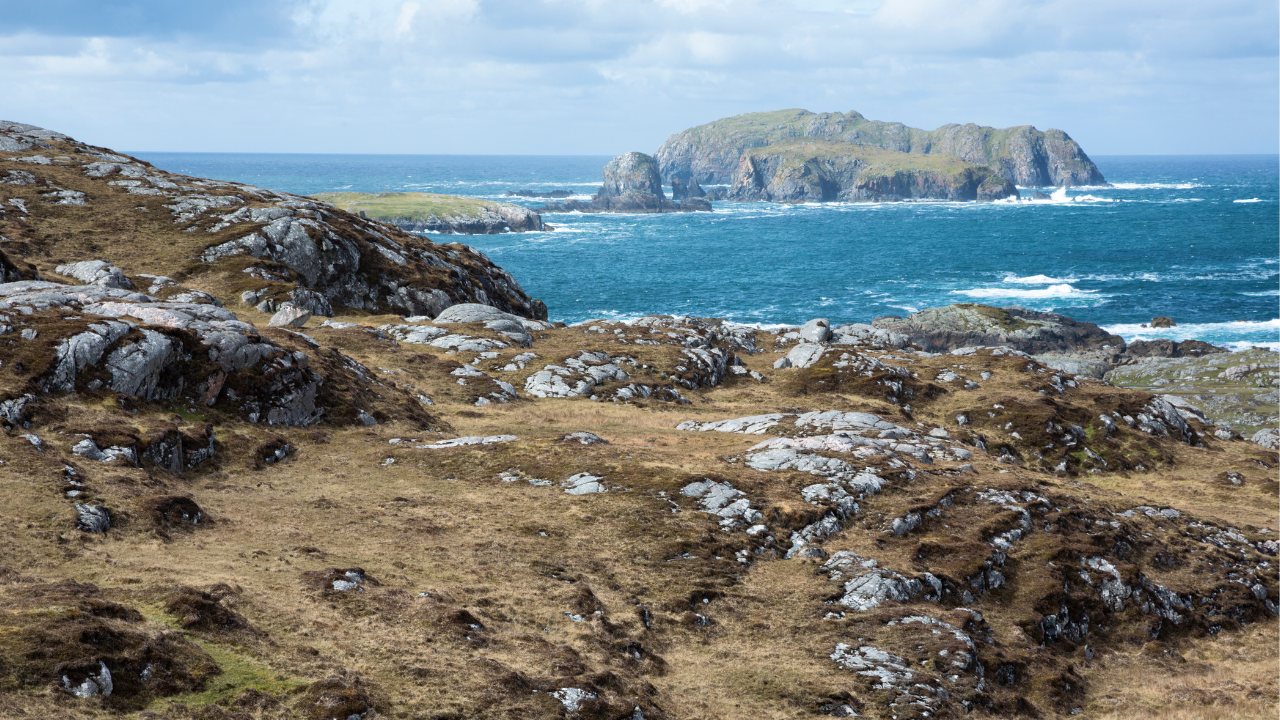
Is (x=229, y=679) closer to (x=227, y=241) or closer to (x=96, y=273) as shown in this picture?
(x=96, y=273)

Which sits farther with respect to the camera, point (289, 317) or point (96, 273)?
point (289, 317)

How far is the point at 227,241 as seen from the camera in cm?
8581

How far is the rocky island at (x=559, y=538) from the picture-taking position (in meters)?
23.7

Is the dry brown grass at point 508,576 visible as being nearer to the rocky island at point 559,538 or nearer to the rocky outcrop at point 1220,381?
the rocky island at point 559,538

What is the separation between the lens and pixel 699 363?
74000 mm

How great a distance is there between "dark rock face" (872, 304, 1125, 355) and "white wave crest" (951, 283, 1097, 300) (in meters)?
39.8

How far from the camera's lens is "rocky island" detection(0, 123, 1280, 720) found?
77.6ft

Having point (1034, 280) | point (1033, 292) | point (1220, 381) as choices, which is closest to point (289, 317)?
point (1220, 381)

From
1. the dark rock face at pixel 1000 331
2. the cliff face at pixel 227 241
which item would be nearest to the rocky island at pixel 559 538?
the cliff face at pixel 227 241

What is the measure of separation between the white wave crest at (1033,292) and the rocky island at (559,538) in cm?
10540

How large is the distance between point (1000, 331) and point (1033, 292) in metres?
55.4

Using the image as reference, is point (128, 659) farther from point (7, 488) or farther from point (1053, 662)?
point (1053, 662)

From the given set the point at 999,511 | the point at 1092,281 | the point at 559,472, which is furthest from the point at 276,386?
the point at 1092,281

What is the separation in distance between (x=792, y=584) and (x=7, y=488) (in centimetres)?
2741
